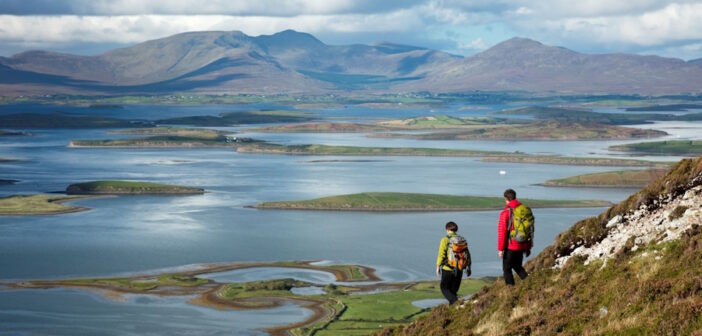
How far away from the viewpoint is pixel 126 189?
351ft

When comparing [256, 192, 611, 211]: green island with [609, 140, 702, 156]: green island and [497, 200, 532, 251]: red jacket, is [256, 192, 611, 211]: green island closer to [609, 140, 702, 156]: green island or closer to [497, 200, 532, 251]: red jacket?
[609, 140, 702, 156]: green island

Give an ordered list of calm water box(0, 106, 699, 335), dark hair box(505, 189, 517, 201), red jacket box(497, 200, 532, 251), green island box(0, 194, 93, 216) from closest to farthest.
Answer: dark hair box(505, 189, 517, 201) < red jacket box(497, 200, 532, 251) < calm water box(0, 106, 699, 335) < green island box(0, 194, 93, 216)

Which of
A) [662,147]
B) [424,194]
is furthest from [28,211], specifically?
[662,147]

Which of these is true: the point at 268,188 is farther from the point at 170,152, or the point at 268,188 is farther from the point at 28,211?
the point at 170,152

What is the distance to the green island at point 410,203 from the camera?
307 ft

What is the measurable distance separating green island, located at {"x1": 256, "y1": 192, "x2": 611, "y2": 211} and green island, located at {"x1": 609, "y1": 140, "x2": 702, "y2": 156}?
2433 inches

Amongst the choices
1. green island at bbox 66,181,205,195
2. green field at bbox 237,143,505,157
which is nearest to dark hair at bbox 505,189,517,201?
green island at bbox 66,181,205,195

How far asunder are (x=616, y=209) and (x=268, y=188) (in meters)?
90.7

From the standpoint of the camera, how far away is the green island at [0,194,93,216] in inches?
3514

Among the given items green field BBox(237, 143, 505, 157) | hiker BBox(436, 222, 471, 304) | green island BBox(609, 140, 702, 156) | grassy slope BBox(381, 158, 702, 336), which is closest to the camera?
grassy slope BBox(381, 158, 702, 336)

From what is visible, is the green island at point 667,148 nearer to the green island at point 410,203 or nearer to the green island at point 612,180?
the green island at point 612,180

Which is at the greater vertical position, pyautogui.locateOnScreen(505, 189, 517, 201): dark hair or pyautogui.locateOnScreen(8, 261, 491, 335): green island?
pyautogui.locateOnScreen(505, 189, 517, 201): dark hair

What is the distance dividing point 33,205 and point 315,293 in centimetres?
4806

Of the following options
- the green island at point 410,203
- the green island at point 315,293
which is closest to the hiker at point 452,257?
the green island at point 315,293
